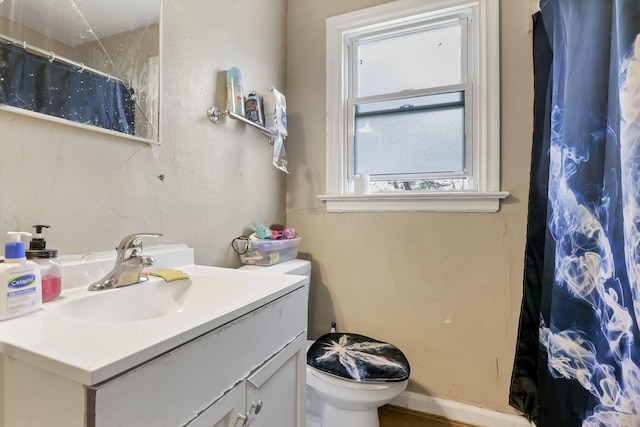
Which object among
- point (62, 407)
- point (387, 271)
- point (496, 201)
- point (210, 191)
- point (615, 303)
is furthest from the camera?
point (387, 271)

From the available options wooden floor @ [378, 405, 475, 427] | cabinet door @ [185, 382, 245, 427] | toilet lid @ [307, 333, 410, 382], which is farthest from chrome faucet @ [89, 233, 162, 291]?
wooden floor @ [378, 405, 475, 427]

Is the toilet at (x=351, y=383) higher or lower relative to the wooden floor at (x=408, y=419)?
higher

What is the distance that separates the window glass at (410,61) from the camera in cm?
145

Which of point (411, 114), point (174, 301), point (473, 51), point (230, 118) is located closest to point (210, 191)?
point (230, 118)

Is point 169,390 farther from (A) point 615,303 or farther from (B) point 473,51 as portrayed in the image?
(B) point 473,51

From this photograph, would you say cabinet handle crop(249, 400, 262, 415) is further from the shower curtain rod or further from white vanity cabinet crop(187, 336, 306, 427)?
the shower curtain rod

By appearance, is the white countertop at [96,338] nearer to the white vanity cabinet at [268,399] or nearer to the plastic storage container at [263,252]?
the white vanity cabinet at [268,399]

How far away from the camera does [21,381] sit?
429mm

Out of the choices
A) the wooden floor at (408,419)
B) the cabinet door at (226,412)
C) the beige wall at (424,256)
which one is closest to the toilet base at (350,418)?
the wooden floor at (408,419)

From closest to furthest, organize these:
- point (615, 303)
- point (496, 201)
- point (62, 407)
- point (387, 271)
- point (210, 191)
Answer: point (62, 407), point (615, 303), point (210, 191), point (496, 201), point (387, 271)

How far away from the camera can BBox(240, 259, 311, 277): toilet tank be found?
1220mm

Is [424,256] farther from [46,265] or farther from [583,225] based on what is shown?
[46,265]

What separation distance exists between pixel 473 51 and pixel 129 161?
1479 millimetres

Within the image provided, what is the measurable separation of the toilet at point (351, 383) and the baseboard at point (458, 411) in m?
0.38
